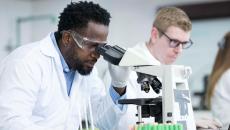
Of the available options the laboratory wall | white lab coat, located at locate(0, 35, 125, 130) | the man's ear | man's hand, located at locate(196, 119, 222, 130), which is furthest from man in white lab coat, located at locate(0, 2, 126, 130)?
the laboratory wall

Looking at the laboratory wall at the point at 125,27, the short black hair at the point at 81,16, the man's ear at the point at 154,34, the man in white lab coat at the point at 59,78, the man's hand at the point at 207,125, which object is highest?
the laboratory wall at the point at 125,27

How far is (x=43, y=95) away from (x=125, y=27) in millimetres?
3311

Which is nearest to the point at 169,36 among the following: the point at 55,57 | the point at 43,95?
the point at 55,57

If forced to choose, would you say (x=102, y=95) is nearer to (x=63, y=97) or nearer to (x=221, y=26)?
(x=63, y=97)

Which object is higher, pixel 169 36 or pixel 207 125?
pixel 169 36

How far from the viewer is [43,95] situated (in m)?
1.75

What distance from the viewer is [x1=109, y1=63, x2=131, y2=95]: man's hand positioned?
5.74ft

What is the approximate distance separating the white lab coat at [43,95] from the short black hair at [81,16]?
10 centimetres

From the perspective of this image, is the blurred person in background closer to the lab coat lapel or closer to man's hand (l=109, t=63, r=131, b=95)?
man's hand (l=109, t=63, r=131, b=95)

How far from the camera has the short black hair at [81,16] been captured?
5.93ft

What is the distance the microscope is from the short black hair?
22 cm

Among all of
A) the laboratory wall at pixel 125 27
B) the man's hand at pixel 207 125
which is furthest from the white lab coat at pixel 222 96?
the laboratory wall at pixel 125 27

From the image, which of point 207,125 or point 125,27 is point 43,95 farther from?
point 125,27

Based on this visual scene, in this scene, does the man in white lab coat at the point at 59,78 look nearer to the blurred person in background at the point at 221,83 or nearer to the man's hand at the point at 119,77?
the man's hand at the point at 119,77
